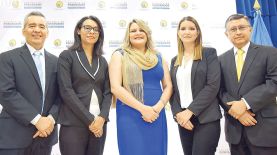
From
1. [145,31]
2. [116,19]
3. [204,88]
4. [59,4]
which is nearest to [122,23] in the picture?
[116,19]

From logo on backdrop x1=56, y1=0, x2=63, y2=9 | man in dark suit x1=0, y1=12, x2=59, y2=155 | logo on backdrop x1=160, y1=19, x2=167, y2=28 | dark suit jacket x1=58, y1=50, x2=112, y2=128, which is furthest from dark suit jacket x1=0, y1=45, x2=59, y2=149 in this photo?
logo on backdrop x1=160, y1=19, x2=167, y2=28

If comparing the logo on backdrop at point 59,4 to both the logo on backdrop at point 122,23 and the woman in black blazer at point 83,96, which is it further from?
the woman in black blazer at point 83,96

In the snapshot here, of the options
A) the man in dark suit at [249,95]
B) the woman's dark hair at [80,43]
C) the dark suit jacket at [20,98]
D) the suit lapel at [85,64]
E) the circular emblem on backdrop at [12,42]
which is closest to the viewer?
the dark suit jacket at [20,98]

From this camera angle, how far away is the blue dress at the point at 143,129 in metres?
2.63

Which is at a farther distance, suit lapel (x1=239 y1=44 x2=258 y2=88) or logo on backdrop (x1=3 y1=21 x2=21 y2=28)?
logo on backdrop (x1=3 y1=21 x2=21 y2=28)

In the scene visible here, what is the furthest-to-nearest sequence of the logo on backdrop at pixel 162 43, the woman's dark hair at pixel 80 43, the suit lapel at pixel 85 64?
the logo on backdrop at pixel 162 43, the woman's dark hair at pixel 80 43, the suit lapel at pixel 85 64

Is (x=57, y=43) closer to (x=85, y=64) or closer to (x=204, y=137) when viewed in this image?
(x=85, y=64)

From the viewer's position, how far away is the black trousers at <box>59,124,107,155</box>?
253 centimetres

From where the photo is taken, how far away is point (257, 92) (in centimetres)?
255

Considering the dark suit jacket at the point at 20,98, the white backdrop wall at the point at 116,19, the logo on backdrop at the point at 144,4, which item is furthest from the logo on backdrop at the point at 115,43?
the dark suit jacket at the point at 20,98

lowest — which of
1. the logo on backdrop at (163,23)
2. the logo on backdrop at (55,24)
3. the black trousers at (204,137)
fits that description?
the black trousers at (204,137)

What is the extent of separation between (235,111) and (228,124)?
0.73 feet

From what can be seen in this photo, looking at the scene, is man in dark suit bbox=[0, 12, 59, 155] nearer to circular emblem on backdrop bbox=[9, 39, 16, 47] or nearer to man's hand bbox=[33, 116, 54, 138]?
man's hand bbox=[33, 116, 54, 138]

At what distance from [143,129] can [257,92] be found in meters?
1.02
